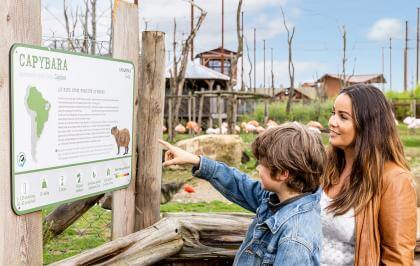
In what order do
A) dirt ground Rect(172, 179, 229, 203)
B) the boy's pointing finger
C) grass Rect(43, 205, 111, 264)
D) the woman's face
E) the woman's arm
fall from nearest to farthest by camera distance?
the woman's arm → the woman's face → the boy's pointing finger → grass Rect(43, 205, 111, 264) → dirt ground Rect(172, 179, 229, 203)

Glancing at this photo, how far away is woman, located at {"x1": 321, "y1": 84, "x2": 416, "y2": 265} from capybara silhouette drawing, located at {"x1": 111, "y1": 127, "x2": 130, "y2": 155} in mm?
921

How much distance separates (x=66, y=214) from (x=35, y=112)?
1043 millimetres

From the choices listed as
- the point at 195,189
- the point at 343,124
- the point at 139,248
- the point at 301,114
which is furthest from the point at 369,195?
the point at 301,114

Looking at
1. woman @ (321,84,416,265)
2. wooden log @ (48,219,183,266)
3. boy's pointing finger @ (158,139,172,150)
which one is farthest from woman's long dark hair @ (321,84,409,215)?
wooden log @ (48,219,183,266)

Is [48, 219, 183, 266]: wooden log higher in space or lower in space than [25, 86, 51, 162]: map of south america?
lower

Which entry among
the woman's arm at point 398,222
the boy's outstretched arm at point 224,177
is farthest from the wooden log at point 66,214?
the woman's arm at point 398,222

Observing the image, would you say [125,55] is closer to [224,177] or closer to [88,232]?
[224,177]

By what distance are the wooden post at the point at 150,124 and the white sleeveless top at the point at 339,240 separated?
2.82 ft

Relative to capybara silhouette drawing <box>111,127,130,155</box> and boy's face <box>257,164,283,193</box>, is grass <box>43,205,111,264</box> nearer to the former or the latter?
capybara silhouette drawing <box>111,127,130,155</box>

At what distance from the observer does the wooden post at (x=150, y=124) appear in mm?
3014

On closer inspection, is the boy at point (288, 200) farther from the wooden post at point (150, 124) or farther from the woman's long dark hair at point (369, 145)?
the wooden post at point (150, 124)

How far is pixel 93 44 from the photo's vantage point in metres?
2.98

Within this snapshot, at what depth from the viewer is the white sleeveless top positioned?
2.66m

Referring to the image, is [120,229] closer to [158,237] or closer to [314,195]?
[158,237]
